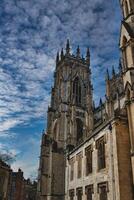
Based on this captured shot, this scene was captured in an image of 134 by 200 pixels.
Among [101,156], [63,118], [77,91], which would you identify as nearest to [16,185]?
[63,118]

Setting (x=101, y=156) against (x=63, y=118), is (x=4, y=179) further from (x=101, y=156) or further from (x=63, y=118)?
(x=101, y=156)

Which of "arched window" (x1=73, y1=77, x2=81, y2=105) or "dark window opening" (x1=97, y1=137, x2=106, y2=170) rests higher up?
"arched window" (x1=73, y1=77, x2=81, y2=105)

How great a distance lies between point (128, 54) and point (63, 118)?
1662 inches

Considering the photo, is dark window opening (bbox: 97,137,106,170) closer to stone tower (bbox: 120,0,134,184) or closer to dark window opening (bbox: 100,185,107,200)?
dark window opening (bbox: 100,185,107,200)

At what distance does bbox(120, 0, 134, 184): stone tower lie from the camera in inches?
785

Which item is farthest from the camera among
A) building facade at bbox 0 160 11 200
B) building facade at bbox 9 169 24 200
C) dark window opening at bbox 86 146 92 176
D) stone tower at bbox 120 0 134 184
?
building facade at bbox 9 169 24 200

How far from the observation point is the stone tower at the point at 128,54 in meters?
19.9

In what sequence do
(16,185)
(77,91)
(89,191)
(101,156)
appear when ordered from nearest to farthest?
(101,156) → (89,191) → (16,185) → (77,91)

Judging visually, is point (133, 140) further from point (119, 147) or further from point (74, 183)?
point (74, 183)

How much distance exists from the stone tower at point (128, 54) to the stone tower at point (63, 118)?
29.1m

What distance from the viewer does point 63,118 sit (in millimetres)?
63156

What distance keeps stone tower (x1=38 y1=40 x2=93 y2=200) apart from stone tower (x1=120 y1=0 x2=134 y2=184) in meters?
29.1

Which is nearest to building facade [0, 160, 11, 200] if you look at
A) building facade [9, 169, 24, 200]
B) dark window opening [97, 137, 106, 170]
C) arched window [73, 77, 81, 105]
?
building facade [9, 169, 24, 200]

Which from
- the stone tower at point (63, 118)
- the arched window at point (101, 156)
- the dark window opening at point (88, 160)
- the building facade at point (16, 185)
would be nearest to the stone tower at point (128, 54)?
the arched window at point (101, 156)
